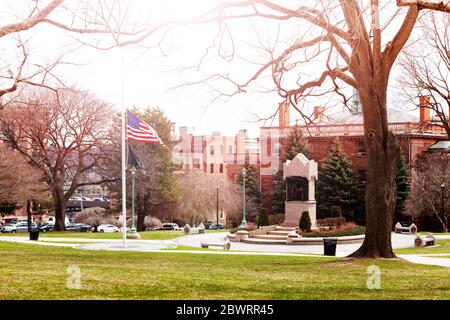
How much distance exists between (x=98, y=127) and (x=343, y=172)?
24.5 m

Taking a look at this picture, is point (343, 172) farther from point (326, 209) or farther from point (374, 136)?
point (374, 136)

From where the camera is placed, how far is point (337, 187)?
201 feet

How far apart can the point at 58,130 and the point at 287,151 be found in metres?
25.9

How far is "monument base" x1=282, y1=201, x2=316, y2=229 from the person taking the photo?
38862 mm

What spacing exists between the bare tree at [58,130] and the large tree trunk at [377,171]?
26.2m

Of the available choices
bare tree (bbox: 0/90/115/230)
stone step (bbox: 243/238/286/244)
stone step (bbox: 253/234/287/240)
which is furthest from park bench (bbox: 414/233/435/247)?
bare tree (bbox: 0/90/115/230)

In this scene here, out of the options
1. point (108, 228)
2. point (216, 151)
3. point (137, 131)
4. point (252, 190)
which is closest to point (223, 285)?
point (137, 131)

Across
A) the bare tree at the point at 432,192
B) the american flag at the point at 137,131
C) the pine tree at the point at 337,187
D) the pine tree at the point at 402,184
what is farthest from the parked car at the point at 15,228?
the american flag at the point at 137,131

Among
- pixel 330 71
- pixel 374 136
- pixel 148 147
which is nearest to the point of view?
pixel 374 136

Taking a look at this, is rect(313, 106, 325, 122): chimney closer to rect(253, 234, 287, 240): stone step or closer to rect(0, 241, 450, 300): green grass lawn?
rect(0, 241, 450, 300): green grass lawn

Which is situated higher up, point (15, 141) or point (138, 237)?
point (15, 141)

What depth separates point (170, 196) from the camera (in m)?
59.4

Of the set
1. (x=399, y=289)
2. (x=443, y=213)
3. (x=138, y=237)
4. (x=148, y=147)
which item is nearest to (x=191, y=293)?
(x=399, y=289)

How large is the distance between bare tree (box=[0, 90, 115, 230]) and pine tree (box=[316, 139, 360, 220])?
21.6m
